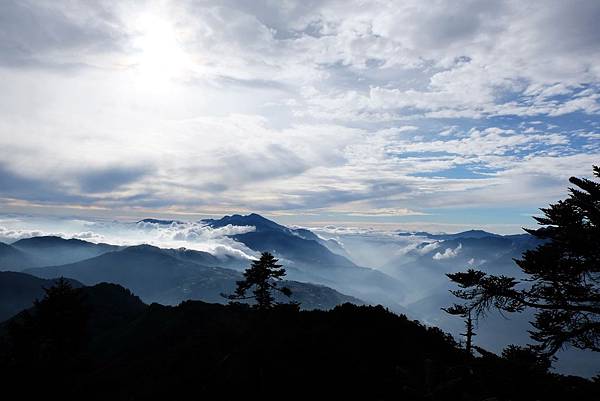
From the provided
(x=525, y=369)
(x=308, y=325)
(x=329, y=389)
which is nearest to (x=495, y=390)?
(x=525, y=369)

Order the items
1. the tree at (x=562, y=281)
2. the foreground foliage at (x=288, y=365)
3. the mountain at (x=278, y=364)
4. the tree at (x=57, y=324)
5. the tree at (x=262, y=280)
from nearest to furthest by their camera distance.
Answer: the tree at (x=562, y=281), the foreground foliage at (x=288, y=365), the mountain at (x=278, y=364), the tree at (x=57, y=324), the tree at (x=262, y=280)

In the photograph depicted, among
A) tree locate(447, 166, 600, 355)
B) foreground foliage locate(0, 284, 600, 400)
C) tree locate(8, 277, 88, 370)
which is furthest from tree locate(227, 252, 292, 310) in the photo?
tree locate(447, 166, 600, 355)

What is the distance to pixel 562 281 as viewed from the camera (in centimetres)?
1060

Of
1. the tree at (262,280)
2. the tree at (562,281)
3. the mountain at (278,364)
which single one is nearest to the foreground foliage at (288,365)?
the mountain at (278,364)

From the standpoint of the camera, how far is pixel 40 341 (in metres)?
37.9

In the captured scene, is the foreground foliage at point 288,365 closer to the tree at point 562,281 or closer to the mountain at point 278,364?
the mountain at point 278,364

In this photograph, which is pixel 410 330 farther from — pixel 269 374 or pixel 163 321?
pixel 163 321

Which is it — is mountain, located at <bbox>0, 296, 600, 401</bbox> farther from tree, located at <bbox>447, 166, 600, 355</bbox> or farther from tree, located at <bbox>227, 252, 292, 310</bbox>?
tree, located at <bbox>227, 252, 292, 310</bbox>

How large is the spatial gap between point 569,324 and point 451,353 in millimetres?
17704

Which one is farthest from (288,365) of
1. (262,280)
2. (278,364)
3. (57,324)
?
(57,324)

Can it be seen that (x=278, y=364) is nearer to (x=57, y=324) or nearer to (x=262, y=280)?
(x=262, y=280)

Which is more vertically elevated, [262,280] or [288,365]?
[262,280]

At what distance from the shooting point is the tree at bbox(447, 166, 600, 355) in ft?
32.6

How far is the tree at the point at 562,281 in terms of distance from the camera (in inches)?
392
